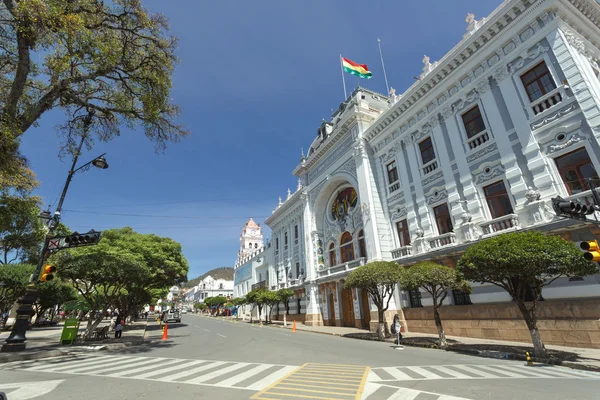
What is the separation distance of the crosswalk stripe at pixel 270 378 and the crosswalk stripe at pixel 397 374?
292 cm

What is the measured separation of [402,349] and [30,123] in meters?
17.1

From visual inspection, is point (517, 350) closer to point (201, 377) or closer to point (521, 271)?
point (521, 271)

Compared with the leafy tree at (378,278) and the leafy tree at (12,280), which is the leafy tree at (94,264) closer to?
the leafy tree at (378,278)

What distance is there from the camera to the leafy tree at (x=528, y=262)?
959 centimetres

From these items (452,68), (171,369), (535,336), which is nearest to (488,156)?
(452,68)

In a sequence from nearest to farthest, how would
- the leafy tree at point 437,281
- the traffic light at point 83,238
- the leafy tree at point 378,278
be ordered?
the traffic light at point 83,238
the leafy tree at point 437,281
the leafy tree at point 378,278

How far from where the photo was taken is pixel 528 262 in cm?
977

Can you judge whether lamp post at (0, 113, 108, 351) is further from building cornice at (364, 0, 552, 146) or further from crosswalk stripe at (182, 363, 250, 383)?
building cornice at (364, 0, 552, 146)

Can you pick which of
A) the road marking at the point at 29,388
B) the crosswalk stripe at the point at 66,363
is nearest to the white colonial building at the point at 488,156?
the crosswalk stripe at the point at 66,363

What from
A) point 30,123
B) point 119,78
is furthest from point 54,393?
point 119,78

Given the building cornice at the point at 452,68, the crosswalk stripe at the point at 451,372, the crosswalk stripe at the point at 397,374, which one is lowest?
the crosswalk stripe at the point at 451,372

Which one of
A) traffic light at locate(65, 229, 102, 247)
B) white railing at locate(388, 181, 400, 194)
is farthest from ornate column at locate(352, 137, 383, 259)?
traffic light at locate(65, 229, 102, 247)

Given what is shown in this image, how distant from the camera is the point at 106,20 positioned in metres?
11.0

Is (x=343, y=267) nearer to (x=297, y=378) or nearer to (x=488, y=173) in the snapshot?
(x=488, y=173)
